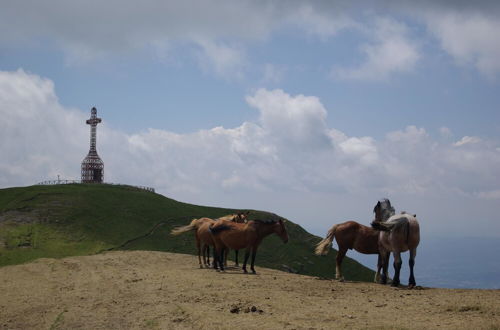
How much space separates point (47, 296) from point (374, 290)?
1384 centimetres

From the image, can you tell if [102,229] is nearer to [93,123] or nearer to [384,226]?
[384,226]

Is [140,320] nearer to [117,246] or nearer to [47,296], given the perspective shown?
[47,296]

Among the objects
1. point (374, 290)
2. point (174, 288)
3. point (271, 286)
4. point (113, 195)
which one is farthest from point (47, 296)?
point (113, 195)

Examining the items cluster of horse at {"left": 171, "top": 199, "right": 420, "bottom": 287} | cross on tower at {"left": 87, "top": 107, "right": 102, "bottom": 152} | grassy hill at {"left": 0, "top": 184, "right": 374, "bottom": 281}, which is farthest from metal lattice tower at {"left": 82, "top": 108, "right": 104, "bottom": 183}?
cluster of horse at {"left": 171, "top": 199, "right": 420, "bottom": 287}

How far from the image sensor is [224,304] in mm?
17250

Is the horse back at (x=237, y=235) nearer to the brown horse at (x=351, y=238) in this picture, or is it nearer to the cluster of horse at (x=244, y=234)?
the cluster of horse at (x=244, y=234)

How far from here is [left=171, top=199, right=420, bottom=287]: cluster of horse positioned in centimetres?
2217

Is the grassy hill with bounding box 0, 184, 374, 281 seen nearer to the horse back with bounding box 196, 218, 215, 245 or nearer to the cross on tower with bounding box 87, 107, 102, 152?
the horse back with bounding box 196, 218, 215, 245

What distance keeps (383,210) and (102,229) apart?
112 feet

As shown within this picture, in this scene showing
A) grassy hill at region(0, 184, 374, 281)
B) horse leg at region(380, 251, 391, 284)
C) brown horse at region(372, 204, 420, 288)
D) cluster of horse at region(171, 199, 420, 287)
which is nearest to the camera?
brown horse at region(372, 204, 420, 288)

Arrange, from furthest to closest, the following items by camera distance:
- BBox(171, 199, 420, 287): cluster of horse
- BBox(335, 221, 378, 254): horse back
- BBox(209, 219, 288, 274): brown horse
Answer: BBox(209, 219, 288, 274): brown horse → BBox(335, 221, 378, 254): horse back → BBox(171, 199, 420, 287): cluster of horse

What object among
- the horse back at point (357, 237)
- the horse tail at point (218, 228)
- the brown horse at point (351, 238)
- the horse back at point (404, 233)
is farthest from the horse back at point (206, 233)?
the horse back at point (404, 233)

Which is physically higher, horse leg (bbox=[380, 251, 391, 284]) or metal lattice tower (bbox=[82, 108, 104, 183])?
metal lattice tower (bbox=[82, 108, 104, 183])

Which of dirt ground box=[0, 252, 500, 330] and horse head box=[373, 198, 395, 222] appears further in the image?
horse head box=[373, 198, 395, 222]
